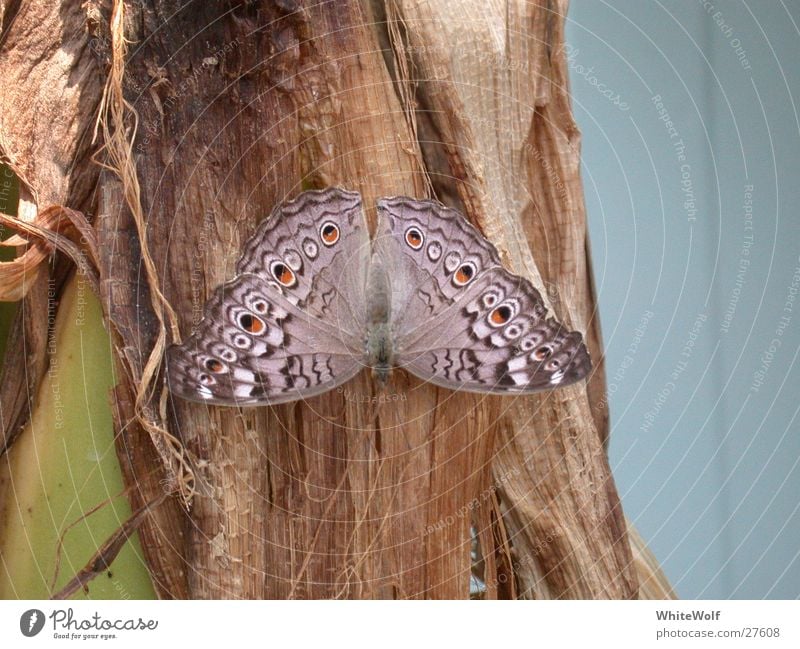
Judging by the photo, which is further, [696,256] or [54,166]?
[696,256]

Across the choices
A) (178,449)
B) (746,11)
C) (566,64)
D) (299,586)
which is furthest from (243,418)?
(746,11)

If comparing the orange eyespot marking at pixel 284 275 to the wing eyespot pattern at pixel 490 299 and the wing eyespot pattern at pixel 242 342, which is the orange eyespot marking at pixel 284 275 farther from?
the wing eyespot pattern at pixel 490 299

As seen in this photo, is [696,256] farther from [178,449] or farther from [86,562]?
[86,562]

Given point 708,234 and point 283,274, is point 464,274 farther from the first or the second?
point 708,234

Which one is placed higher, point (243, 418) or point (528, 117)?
point (528, 117)
